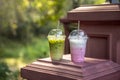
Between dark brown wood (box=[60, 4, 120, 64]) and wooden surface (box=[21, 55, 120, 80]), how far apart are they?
0.10 m

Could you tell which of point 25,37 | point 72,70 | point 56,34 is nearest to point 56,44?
point 56,34

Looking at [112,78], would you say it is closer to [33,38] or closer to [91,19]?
[91,19]

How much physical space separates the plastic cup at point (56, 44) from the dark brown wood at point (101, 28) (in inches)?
7.5

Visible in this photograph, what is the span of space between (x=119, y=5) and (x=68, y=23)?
1.44 feet

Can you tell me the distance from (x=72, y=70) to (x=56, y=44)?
0.20 meters

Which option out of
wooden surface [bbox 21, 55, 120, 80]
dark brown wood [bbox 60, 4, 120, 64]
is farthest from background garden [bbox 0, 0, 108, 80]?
wooden surface [bbox 21, 55, 120, 80]

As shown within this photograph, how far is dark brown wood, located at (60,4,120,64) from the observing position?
1559mm

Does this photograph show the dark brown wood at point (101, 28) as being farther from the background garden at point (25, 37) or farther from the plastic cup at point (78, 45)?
the background garden at point (25, 37)

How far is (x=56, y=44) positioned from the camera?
5.08 ft

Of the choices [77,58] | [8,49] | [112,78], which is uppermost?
[77,58]

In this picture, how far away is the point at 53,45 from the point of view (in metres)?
1.55

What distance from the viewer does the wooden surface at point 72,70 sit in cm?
138

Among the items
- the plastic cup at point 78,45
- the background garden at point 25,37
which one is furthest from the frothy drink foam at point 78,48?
the background garden at point 25,37

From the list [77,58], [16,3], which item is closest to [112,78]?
[77,58]
